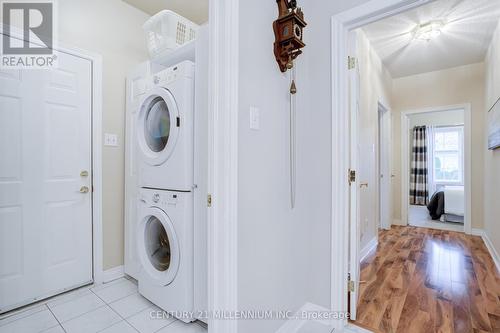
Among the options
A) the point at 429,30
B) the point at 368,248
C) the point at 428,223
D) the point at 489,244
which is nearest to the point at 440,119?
the point at 428,223

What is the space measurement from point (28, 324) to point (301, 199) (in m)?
2.04

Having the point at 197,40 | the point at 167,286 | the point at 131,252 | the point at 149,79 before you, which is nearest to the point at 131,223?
the point at 131,252

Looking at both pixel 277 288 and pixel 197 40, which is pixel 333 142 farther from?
pixel 197 40

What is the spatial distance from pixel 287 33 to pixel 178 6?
165 centimetres

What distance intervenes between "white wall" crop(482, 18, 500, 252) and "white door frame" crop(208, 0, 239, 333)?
3.07 meters

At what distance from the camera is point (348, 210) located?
5.21 ft

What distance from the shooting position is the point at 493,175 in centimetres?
293

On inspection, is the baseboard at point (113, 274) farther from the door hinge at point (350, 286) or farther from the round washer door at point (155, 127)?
the door hinge at point (350, 286)

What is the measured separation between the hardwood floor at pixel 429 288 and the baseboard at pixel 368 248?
0.21 ft

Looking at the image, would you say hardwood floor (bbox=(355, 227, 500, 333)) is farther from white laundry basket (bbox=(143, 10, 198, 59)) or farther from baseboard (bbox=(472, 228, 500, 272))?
white laundry basket (bbox=(143, 10, 198, 59))

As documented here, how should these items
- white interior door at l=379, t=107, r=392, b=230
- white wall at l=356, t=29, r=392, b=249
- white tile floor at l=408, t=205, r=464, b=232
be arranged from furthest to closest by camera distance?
white tile floor at l=408, t=205, r=464, b=232
white interior door at l=379, t=107, r=392, b=230
white wall at l=356, t=29, r=392, b=249

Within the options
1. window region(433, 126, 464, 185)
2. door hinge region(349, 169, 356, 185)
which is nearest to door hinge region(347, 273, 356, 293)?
door hinge region(349, 169, 356, 185)

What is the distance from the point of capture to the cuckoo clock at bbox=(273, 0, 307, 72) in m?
1.37

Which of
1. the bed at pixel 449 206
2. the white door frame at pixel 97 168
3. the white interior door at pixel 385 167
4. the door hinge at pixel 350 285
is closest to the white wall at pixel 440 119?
the bed at pixel 449 206
